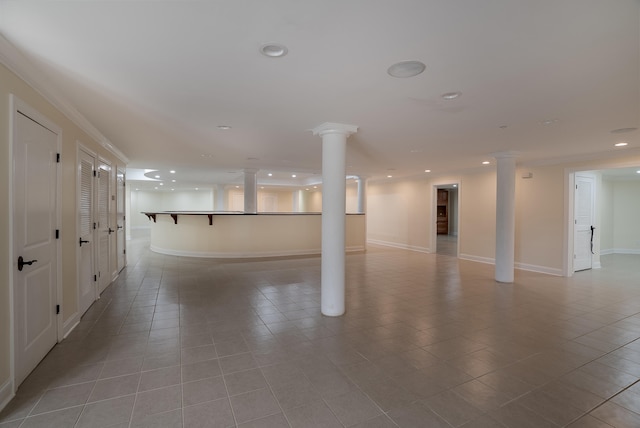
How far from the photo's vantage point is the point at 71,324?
3287 millimetres

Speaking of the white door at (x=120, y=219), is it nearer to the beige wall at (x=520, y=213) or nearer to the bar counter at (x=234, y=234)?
the bar counter at (x=234, y=234)

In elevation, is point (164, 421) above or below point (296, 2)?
below

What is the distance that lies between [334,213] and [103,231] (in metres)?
3.60

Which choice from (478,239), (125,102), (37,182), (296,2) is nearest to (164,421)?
(37,182)

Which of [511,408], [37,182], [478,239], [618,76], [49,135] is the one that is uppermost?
[618,76]

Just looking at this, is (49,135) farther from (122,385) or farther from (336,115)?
(336,115)

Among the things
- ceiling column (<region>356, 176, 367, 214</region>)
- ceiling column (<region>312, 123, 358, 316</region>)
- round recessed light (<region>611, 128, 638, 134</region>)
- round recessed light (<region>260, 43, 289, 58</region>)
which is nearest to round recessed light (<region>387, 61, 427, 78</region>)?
round recessed light (<region>260, 43, 289, 58</region>)

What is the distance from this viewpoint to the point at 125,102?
3.06 metres

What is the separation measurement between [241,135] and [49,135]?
2.23 m

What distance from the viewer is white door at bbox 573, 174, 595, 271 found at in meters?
6.45

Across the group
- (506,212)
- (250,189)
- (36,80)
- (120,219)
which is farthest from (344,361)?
(250,189)

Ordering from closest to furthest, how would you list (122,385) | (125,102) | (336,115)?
1. (122,385)
2. (125,102)
3. (336,115)

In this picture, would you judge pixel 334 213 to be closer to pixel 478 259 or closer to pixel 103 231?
pixel 103 231

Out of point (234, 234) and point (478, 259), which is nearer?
point (478, 259)
